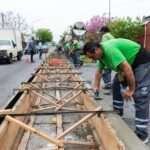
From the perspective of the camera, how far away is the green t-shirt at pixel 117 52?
6.45 metres

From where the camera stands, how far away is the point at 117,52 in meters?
6.51

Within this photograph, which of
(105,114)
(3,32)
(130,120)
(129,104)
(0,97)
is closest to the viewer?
(105,114)

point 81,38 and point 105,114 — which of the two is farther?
point 81,38

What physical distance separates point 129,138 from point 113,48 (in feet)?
4.09

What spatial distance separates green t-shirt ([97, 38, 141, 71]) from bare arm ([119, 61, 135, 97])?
0.25ft

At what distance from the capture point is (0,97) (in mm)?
13742

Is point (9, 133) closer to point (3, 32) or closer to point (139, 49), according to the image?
point (139, 49)

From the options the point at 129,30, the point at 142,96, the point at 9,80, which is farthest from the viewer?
the point at 129,30

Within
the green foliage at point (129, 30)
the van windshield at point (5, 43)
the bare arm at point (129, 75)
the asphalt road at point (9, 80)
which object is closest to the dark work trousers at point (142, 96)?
the bare arm at point (129, 75)

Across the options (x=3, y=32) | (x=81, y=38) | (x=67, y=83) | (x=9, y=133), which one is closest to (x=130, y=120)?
(x=9, y=133)

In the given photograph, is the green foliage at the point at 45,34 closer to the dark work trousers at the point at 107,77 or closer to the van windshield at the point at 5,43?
the van windshield at the point at 5,43

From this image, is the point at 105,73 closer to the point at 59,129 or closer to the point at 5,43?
the point at 59,129

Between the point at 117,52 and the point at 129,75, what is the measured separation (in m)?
0.36

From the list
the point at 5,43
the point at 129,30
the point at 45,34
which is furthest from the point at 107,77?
the point at 45,34
